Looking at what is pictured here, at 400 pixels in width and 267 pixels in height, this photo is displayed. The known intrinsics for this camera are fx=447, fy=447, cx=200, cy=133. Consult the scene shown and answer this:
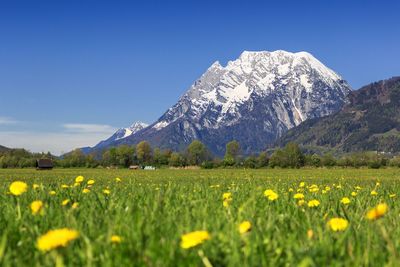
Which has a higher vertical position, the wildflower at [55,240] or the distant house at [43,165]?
the distant house at [43,165]

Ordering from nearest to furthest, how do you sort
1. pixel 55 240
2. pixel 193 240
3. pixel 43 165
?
pixel 55 240
pixel 193 240
pixel 43 165

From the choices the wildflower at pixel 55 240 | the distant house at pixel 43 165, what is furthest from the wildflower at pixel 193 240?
the distant house at pixel 43 165

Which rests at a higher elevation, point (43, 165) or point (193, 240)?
point (43, 165)

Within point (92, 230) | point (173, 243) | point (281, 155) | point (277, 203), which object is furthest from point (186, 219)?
point (281, 155)

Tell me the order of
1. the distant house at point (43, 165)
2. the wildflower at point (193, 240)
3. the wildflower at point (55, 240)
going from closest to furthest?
the wildflower at point (55, 240) → the wildflower at point (193, 240) → the distant house at point (43, 165)

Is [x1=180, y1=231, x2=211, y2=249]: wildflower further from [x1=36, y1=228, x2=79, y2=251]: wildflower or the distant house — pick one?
the distant house

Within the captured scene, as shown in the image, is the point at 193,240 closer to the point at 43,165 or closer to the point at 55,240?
the point at 55,240

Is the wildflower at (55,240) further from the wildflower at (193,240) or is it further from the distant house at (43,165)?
the distant house at (43,165)

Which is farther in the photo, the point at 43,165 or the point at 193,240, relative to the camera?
the point at 43,165

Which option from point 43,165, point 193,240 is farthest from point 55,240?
point 43,165

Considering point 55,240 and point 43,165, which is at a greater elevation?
point 43,165

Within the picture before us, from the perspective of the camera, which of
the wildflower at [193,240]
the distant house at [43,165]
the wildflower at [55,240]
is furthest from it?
the distant house at [43,165]

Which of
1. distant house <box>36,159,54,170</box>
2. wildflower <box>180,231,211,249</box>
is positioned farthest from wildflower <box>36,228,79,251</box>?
distant house <box>36,159,54,170</box>

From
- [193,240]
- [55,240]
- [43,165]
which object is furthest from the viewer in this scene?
[43,165]
